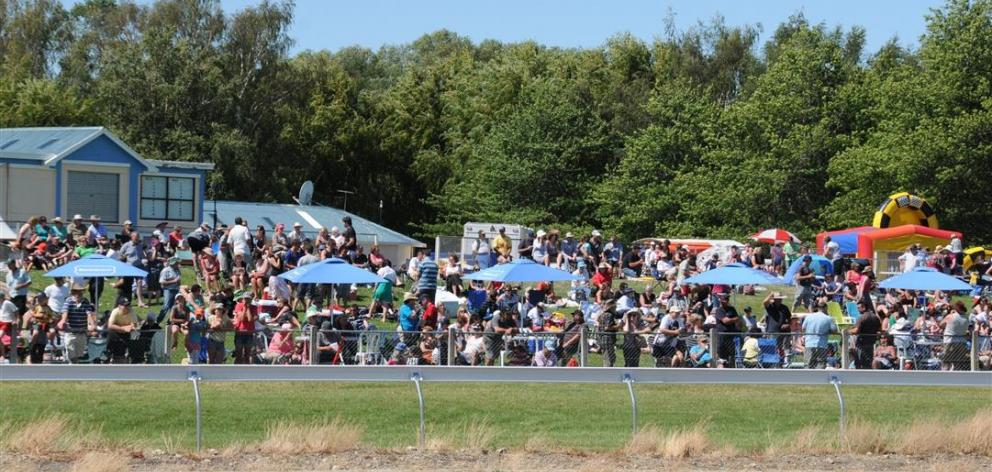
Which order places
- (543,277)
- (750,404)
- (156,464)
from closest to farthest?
(156,464) → (750,404) → (543,277)

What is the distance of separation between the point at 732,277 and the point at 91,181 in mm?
22311

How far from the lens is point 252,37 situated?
70125 millimetres

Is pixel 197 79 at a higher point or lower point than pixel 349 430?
higher

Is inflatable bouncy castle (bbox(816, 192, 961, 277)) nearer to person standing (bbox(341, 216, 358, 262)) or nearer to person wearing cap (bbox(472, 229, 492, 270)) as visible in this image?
person wearing cap (bbox(472, 229, 492, 270))

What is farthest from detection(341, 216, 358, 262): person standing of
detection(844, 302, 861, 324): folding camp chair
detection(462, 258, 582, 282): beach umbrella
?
detection(844, 302, 861, 324): folding camp chair

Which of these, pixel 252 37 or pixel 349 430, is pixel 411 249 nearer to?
pixel 252 37

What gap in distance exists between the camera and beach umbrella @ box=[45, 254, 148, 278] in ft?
83.1

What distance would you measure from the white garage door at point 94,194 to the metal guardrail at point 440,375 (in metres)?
27.6

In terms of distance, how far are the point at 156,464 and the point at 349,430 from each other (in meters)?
2.21

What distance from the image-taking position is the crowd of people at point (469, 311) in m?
22.5

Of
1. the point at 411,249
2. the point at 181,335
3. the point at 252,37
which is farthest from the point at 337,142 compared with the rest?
the point at 181,335

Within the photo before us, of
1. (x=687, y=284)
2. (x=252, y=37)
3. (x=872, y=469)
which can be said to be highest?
(x=252, y=37)

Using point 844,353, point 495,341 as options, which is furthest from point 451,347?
point 844,353

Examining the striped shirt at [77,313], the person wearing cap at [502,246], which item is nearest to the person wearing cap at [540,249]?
the person wearing cap at [502,246]
